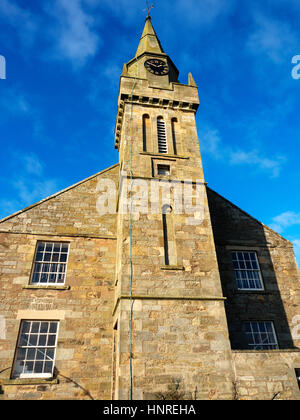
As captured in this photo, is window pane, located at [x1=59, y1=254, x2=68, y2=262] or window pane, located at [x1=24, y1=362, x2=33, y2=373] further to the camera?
window pane, located at [x1=59, y1=254, x2=68, y2=262]

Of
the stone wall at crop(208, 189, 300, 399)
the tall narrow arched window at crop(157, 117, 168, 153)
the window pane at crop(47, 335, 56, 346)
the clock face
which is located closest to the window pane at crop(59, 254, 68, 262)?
the window pane at crop(47, 335, 56, 346)

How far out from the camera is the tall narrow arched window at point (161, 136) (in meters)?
13.3

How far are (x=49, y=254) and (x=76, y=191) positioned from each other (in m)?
3.21

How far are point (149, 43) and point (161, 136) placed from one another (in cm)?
812

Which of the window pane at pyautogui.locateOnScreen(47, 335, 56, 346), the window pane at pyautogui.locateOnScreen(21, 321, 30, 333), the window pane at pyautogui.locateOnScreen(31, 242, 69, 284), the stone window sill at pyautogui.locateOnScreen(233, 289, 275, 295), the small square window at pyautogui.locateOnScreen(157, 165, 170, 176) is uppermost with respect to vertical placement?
the small square window at pyautogui.locateOnScreen(157, 165, 170, 176)

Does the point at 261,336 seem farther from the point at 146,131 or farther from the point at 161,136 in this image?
the point at 146,131

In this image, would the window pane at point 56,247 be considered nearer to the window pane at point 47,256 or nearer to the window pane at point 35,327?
the window pane at point 47,256

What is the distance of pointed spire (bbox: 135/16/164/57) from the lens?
687 inches

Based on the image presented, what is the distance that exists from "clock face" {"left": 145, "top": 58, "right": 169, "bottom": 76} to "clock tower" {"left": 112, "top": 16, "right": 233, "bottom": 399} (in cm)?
94

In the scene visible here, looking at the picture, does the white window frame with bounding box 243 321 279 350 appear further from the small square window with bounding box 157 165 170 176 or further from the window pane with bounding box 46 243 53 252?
the window pane with bounding box 46 243 53 252

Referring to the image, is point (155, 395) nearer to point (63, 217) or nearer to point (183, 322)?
point (183, 322)

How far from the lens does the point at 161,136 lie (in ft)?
44.6

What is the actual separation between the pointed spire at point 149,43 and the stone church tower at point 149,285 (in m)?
3.56

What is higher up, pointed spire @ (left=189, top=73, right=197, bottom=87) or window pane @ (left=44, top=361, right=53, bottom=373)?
pointed spire @ (left=189, top=73, right=197, bottom=87)
